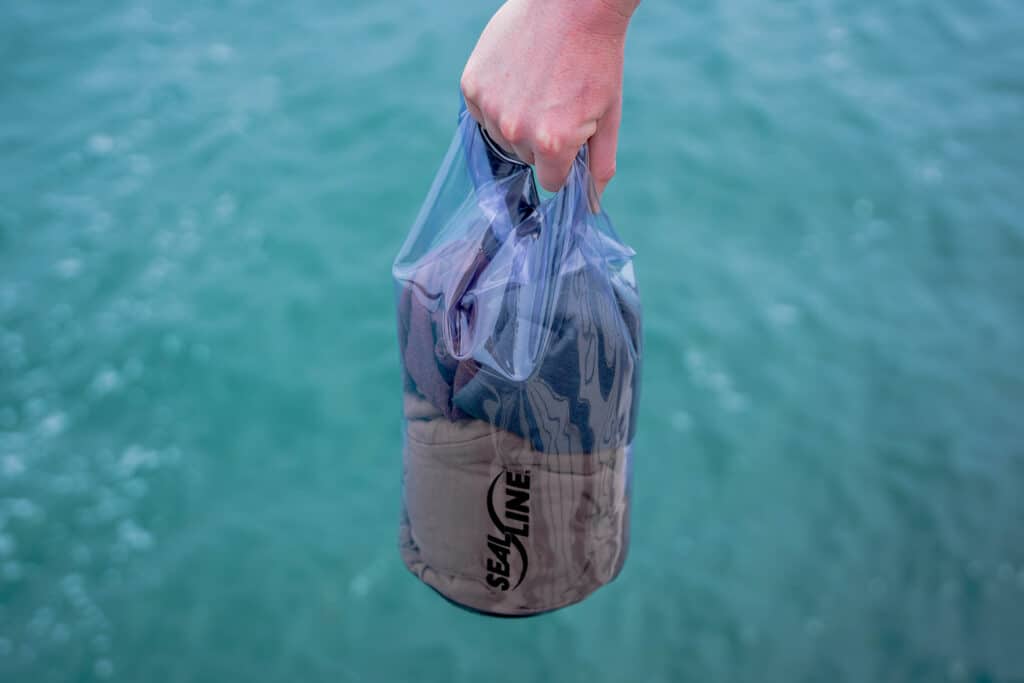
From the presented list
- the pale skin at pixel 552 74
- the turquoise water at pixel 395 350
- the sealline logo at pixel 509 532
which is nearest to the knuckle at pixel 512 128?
the pale skin at pixel 552 74

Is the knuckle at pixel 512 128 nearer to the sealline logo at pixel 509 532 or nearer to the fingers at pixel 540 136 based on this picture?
the fingers at pixel 540 136

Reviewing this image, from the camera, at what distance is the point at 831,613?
98.1 inches

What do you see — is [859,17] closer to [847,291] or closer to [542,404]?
[847,291]

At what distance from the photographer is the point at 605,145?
1091 millimetres

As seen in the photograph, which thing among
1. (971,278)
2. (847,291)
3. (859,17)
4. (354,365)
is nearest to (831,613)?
(847,291)

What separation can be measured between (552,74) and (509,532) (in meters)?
0.62

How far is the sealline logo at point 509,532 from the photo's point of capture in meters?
1.26

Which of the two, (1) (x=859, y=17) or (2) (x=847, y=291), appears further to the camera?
(1) (x=859, y=17)

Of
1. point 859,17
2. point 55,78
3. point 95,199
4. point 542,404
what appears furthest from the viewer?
point 859,17

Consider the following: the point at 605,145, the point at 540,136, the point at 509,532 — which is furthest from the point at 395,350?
the point at 540,136

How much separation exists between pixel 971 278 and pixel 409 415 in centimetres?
255

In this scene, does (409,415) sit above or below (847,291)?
above

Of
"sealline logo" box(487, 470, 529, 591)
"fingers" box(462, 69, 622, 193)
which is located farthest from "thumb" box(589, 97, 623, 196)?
"sealline logo" box(487, 470, 529, 591)

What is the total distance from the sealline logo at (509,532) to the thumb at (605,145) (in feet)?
1.30
